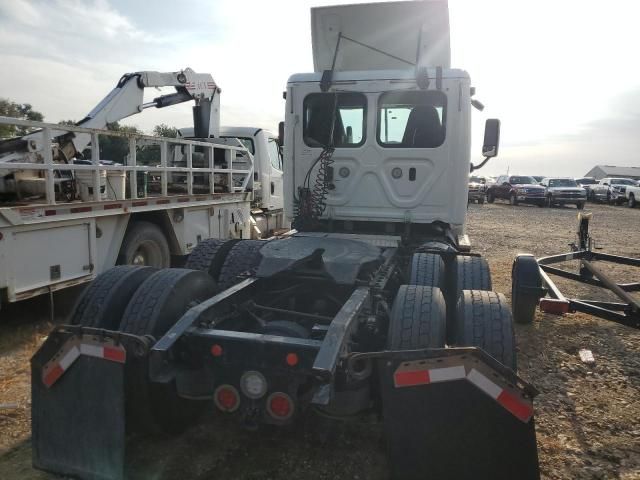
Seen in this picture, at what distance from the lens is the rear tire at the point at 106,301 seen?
3.19 m

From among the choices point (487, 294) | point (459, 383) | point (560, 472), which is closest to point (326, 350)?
point (459, 383)

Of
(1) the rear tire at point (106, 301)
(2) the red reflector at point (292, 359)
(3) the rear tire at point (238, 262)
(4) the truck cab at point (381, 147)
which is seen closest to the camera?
(2) the red reflector at point (292, 359)

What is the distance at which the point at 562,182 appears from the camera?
2805 centimetres

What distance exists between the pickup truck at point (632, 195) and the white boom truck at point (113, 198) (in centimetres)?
2750

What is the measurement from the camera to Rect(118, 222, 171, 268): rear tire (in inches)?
256

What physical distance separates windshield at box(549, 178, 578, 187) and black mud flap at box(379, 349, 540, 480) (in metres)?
28.5

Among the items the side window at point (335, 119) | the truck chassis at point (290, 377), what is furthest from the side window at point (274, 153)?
the truck chassis at point (290, 377)

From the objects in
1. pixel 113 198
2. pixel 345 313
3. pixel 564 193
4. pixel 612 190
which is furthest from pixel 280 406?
pixel 612 190

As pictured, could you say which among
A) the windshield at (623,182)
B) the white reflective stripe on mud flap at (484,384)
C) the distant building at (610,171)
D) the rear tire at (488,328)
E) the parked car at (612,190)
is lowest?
the white reflective stripe on mud flap at (484,384)

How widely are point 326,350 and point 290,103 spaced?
3.45m

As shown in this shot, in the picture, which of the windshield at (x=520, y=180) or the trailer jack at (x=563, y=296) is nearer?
the trailer jack at (x=563, y=296)

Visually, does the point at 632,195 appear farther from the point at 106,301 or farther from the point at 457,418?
the point at 106,301

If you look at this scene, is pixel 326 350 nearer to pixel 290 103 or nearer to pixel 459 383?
pixel 459 383

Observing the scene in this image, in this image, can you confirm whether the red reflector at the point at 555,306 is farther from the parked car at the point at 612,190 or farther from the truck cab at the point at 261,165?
the parked car at the point at 612,190
